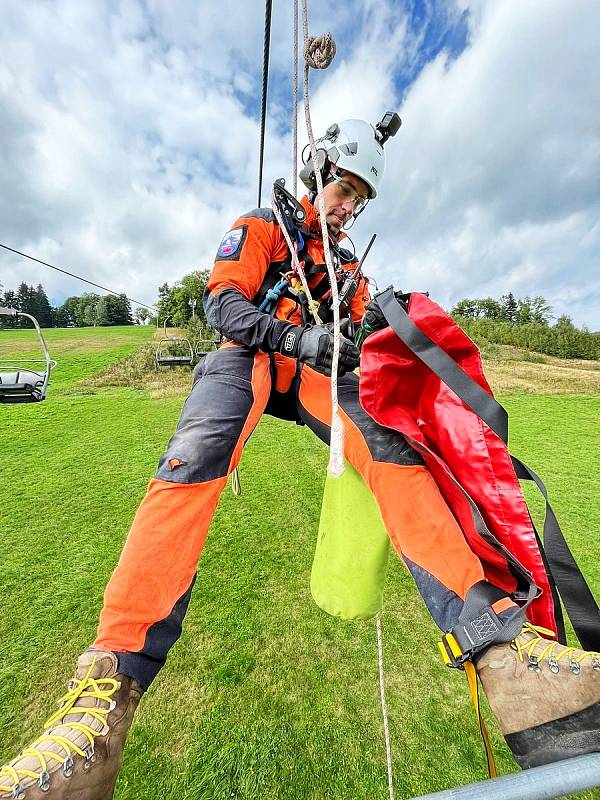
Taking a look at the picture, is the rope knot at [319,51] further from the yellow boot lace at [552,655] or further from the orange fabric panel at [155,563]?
the yellow boot lace at [552,655]

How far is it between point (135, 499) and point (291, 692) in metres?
2.34

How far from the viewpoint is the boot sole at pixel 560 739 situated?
86cm

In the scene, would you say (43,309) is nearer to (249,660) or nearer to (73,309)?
(73,309)

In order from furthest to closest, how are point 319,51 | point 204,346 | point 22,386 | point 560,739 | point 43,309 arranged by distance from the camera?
point 43,309 → point 204,346 → point 22,386 → point 319,51 → point 560,739

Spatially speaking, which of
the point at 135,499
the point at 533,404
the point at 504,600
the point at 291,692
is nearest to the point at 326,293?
the point at 504,600

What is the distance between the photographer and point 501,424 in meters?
1.08

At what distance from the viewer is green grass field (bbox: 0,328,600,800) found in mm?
1435

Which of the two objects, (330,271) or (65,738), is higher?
(330,271)

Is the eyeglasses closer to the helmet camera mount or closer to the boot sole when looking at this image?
the helmet camera mount

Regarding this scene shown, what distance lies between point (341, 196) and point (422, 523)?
1.80 meters

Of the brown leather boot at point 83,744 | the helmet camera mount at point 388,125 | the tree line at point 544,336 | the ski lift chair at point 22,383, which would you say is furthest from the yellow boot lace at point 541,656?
the tree line at point 544,336

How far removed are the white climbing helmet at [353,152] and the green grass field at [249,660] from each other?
2.42 metres

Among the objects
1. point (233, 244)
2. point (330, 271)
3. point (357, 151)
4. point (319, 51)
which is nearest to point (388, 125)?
point (357, 151)

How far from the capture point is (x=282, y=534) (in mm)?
3000
